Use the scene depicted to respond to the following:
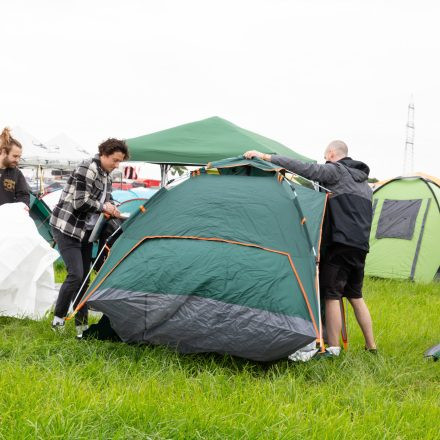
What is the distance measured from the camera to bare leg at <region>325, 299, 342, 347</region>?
14.9 ft

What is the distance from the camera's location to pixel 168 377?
3.68 metres

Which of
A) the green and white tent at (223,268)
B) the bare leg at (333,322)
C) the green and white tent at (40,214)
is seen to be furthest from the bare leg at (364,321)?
the green and white tent at (40,214)

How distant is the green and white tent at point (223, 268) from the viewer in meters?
3.92

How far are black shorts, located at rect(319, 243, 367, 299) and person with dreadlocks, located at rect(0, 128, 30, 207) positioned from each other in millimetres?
3174

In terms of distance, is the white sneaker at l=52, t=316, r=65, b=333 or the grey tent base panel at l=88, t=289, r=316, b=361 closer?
the grey tent base panel at l=88, t=289, r=316, b=361

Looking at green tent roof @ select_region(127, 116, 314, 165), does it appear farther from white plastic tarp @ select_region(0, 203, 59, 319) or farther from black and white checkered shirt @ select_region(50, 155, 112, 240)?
black and white checkered shirt @ select_region(50, 155, 112, 240)

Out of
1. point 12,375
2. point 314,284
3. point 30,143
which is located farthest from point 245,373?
point 30,143

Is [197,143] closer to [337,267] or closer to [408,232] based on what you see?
[408,232]

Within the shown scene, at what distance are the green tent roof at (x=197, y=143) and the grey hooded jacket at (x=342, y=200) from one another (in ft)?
14.9

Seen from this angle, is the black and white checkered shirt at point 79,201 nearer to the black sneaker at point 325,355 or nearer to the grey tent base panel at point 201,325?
the grey tent base panel at point 201,325

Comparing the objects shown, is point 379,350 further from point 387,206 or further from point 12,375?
point 387,206

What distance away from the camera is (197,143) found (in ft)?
31.6

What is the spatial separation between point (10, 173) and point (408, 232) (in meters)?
6.04

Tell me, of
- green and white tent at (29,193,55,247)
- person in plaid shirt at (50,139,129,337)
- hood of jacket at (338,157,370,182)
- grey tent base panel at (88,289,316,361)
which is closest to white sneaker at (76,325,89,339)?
person in plaid shirt at (50,139,129,337)
